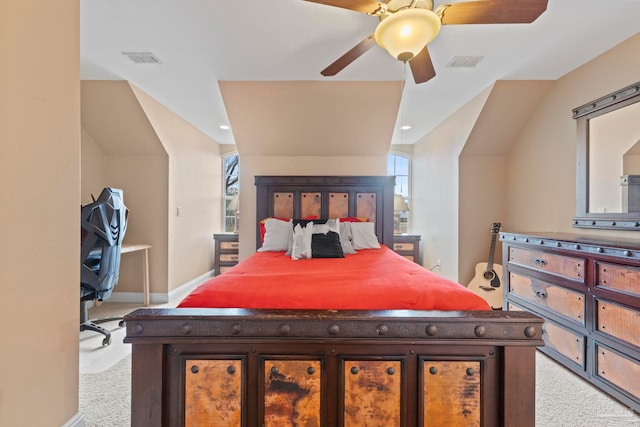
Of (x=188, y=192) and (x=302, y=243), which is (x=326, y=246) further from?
(x=188, y=192)

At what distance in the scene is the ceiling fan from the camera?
133cm

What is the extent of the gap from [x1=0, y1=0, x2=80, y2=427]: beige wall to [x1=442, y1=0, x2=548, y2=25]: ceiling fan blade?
6.04 feet

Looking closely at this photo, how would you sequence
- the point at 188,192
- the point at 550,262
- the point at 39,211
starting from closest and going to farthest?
the point at 39,211, the point at 550,262, the point at 188,192

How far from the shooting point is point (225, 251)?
4234 mm

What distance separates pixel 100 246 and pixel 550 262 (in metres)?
3.85

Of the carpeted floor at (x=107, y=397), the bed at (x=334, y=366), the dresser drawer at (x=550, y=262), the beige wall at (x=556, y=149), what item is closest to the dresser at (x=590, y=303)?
the dresser drawer at (x=550, y=262)

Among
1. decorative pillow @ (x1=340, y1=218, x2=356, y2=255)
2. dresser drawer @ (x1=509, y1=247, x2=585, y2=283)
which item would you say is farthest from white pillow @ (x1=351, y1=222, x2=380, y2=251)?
dresser drawer @ (x1=509, y1=247, x2=585, y2=283)

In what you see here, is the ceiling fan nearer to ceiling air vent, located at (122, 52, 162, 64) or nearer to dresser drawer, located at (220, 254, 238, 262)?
ceiling air vent, located at (122, 52, 162, 64)

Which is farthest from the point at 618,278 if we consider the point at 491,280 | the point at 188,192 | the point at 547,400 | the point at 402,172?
the point at 188,192

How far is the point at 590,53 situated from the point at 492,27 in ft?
3.55

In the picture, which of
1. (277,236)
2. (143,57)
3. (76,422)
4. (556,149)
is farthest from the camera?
(277,236)

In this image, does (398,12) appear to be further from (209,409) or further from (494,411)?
(209,409)

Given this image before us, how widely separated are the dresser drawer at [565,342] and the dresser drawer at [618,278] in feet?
1.44

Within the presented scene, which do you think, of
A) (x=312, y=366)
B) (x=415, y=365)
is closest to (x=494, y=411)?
(x=415, y=365)
